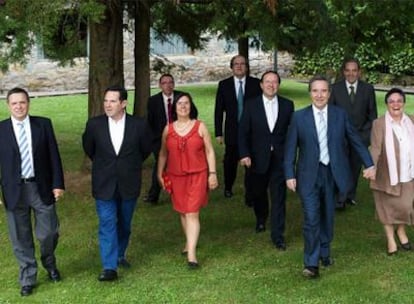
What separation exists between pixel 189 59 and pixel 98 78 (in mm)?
18276

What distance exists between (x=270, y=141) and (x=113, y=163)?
1.70m

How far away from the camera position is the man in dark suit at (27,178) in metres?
5.37

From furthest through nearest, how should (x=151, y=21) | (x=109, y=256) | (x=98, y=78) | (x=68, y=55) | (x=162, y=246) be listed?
1. (x=151, y=21)
2. (x=68, y=55)
3. (x=98, y=78)
4. (x=162, y=246)
5. (x=109, y=256)

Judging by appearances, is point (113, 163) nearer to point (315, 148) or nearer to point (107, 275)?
point (107, 275)

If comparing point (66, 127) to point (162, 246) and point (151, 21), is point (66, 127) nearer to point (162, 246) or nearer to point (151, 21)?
point (151, 21)

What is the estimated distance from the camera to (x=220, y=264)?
20.6ft

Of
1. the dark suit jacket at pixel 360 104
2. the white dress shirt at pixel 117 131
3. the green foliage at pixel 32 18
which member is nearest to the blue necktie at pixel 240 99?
the dark suit jacket at pixel 360 104

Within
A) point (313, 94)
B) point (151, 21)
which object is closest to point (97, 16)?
point (313, 94)

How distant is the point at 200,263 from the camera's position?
630cm

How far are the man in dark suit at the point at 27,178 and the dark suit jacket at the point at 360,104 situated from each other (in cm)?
365

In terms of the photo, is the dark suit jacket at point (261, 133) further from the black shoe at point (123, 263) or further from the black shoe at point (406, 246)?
the black shoe at point (123, 263)

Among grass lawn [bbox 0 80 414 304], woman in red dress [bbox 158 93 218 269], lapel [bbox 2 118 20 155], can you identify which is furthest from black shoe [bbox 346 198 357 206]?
lapel [bbox 2 118 20 155]

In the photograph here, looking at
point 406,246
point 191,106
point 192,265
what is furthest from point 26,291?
point 406,246

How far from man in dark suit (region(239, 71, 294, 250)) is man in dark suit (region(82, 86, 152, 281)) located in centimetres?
130
